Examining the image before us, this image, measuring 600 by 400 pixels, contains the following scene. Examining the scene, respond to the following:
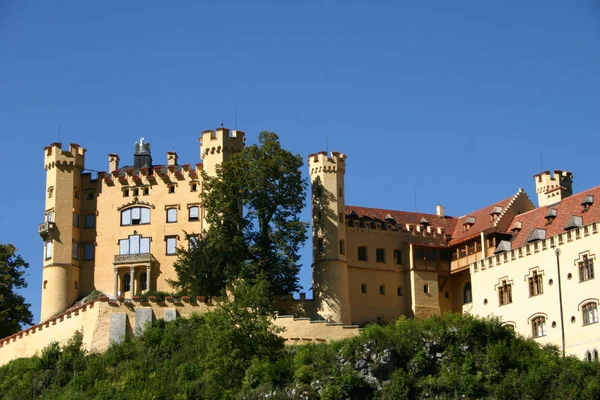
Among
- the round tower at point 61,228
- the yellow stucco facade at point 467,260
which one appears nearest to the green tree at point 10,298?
the round tower at point 61,228

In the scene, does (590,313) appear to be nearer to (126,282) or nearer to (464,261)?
(464,261)

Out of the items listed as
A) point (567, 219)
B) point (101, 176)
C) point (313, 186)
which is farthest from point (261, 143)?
point (567, 219)

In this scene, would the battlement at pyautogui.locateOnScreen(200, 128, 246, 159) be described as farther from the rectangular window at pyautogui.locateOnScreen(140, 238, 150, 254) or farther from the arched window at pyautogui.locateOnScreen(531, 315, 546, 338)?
the arched window at pyautogui.locateOnScreen(531, 315, 546, 338)

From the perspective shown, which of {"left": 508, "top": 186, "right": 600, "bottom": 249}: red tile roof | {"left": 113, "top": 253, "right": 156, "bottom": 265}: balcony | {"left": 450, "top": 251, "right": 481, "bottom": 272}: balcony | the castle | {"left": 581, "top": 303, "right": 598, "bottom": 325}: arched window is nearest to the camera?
{"left": 581, "top": 303, "right": 598, "bottom": 325}: arched window

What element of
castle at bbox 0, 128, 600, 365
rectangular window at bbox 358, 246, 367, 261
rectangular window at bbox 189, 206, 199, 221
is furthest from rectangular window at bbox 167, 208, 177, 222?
rectangular window at bbox 358, 246, 367, 261

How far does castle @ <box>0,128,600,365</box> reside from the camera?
8800 centimetres

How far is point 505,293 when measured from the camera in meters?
86.1

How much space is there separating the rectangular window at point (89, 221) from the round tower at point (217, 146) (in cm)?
817

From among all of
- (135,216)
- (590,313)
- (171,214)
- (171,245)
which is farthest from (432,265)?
(135,216)

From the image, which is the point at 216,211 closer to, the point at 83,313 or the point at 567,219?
the point at 83,313

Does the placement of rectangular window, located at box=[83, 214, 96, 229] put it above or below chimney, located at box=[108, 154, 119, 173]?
below

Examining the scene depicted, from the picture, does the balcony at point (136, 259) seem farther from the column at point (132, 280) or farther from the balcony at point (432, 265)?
the balcony at point (432, 265)

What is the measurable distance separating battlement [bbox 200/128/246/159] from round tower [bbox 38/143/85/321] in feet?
28.7

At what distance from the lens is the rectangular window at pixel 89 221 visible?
9481 cm
